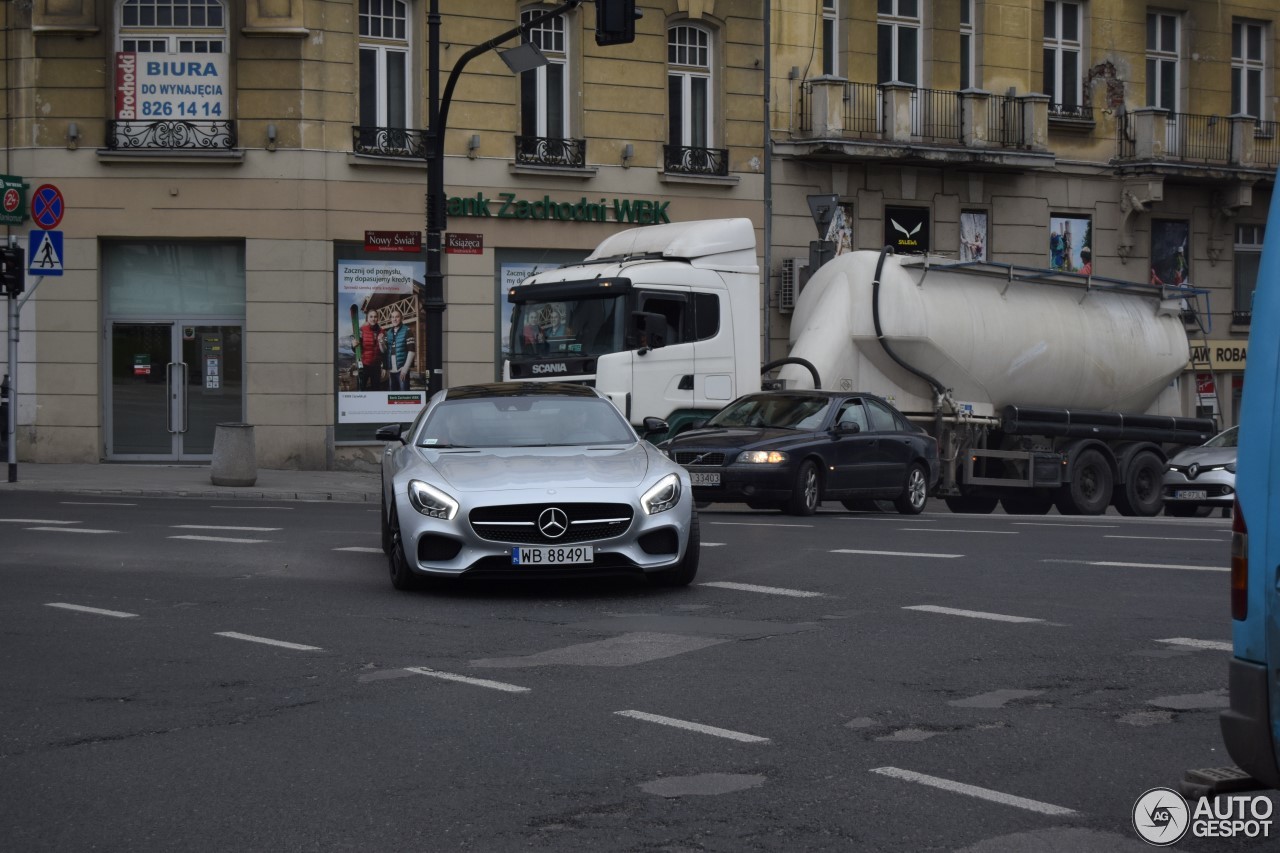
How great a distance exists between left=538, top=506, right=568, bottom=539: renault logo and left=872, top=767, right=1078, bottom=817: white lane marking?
4.96 meters

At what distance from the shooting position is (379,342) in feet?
93.1

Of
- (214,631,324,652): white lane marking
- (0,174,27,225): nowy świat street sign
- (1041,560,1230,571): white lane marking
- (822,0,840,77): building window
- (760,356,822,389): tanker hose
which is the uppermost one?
(822,0,840,77): building window

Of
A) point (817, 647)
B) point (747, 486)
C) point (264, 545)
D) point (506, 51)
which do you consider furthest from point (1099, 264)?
point (817, 647)

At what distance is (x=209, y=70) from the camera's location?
27328 millimetres

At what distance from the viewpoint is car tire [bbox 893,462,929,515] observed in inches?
832

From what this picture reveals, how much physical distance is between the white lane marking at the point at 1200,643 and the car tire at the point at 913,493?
11808 mm

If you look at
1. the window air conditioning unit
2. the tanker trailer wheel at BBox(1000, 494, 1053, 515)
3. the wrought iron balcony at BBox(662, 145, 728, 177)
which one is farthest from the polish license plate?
the window air conditioning unit

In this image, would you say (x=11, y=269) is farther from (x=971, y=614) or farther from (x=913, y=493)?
(x=971, y=614)

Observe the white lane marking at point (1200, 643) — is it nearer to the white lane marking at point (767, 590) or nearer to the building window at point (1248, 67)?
the white lane marking at point (767, 590)

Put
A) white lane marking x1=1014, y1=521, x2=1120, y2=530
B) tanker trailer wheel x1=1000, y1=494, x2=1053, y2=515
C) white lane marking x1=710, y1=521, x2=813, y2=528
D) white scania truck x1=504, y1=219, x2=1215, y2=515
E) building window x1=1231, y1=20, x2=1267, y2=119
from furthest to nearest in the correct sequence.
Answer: building window x1=1231, y1=20, x2=1267, y2=119 < tanker trailer wheel x1=1000, y1=494, x2=1053, y2=515 < white scania truck x1=504, y1=219, x2=1215, y2=515 < white lane marking x1=1014, y1=521, x2=1120, y2=530 < white lane marking x1=710, y1=521, x2=813, y2=528

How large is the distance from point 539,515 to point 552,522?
9 centimetres

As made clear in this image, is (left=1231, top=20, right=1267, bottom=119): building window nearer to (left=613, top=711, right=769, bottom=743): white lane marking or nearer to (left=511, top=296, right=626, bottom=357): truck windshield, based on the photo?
(left=511, top=296, right=626, bottom=357): truck windshield

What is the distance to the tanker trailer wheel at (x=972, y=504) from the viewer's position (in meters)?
25.5

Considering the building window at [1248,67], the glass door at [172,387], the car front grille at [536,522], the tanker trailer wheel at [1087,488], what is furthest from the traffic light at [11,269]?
the building window at [1248,67]
